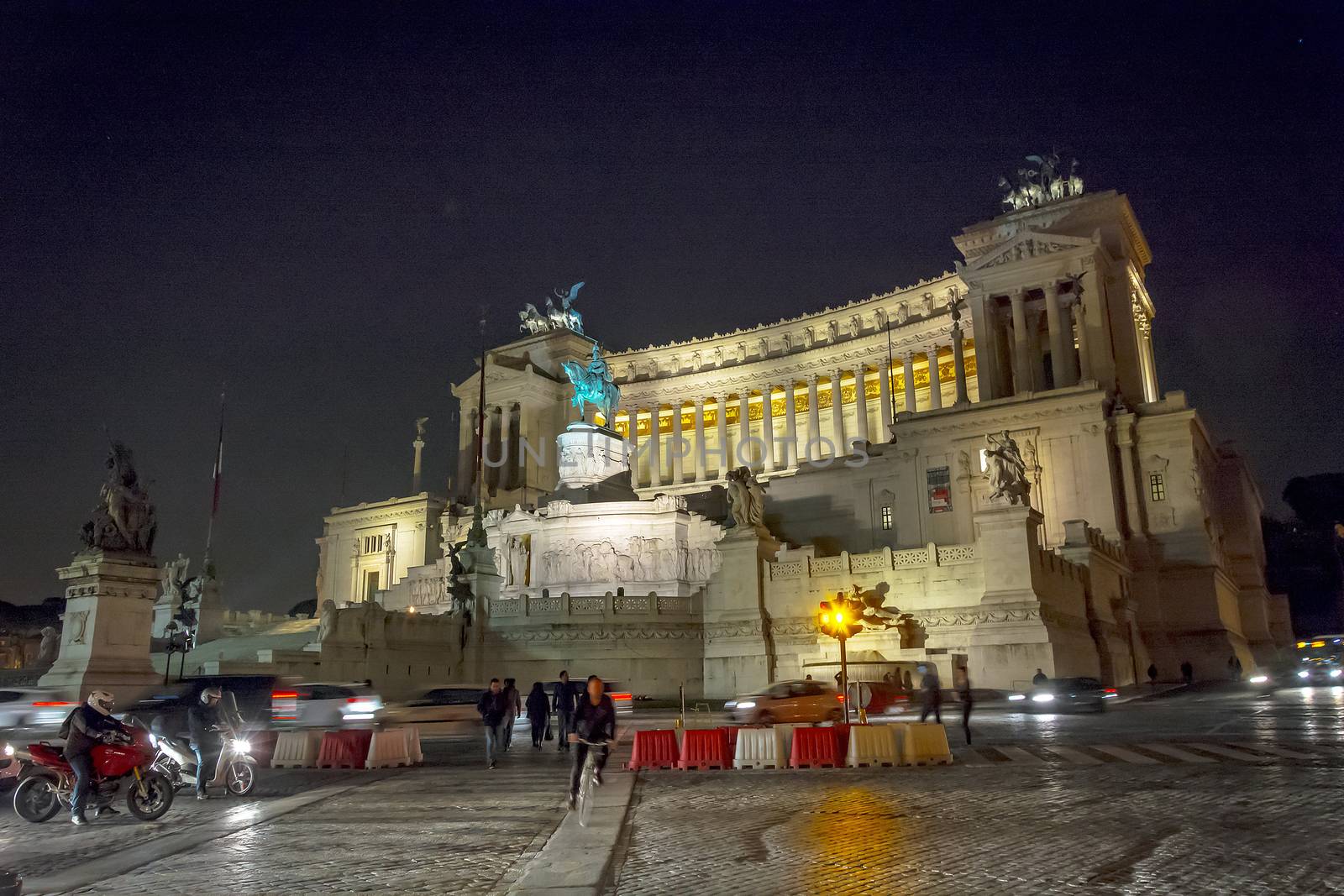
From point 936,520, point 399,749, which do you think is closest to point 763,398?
point 936,520

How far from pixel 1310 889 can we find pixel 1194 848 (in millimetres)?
1651

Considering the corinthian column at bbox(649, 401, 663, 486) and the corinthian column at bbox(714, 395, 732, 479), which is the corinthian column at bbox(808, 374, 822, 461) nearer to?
the corinthian column at bbox(714, 395, 732, 479)

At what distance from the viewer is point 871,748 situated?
17.1 m

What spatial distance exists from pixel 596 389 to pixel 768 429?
76.4 feet

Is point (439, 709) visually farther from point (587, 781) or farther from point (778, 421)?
point (778, 421)

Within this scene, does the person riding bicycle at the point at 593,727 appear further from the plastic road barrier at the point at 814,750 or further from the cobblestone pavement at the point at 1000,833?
the plastic road barrier at the point at 814,750

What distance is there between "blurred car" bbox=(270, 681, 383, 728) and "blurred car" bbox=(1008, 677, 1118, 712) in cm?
1814

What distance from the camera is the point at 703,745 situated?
57.0 feet

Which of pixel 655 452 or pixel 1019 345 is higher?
pixel 655 452

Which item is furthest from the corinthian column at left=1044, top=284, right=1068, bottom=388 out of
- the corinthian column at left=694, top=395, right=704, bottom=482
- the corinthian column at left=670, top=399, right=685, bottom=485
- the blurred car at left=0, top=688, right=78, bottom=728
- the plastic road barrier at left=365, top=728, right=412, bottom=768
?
the blurred car at left=0, top=688, right=78, bottom=728

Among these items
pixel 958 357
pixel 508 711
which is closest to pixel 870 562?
pixel 508 711

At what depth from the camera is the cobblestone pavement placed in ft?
27.3

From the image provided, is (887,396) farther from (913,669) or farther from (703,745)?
(703,745)

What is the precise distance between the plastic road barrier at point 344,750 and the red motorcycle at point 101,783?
5897 millimetres
